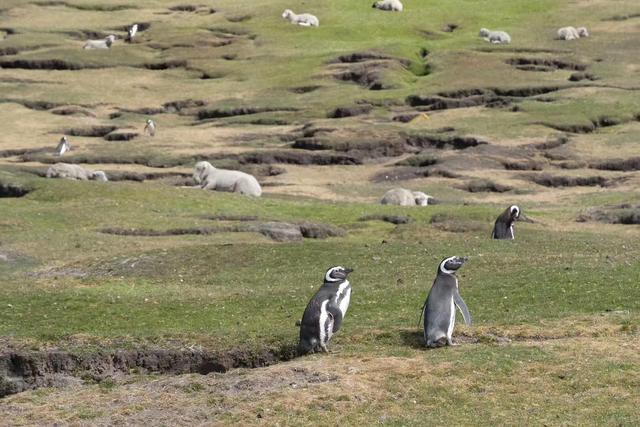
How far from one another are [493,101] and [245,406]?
60.8 meters

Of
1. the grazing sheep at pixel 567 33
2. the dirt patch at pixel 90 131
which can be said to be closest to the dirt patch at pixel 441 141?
the dirt patch at pixel 90 131

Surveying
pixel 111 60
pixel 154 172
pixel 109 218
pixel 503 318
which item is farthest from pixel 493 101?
pixel 503 318

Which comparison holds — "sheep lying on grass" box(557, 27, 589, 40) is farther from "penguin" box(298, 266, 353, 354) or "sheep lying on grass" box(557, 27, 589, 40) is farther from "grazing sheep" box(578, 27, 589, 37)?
"penguin" box(298, 266, 353, 354)

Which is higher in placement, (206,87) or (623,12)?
(623,12)

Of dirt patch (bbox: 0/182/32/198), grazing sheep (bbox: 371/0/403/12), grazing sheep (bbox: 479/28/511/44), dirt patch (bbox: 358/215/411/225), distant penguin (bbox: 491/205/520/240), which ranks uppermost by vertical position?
grazing sheep (bbox: 371/0/403/12)

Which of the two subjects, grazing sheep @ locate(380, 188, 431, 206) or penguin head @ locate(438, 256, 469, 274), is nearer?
penguin head @ locate(438, 256, 469, 274)

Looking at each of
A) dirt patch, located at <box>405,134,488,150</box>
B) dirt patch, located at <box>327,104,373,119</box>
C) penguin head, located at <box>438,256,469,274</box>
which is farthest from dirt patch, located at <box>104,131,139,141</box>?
penguin head, located at <box>438,256,469,274</box>

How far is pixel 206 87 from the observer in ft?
282

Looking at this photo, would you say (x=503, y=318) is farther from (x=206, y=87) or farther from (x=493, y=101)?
(x=206, y=87)

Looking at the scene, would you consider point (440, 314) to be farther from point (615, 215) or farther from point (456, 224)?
point (615, 215)

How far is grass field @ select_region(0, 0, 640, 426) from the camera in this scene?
55.2ft

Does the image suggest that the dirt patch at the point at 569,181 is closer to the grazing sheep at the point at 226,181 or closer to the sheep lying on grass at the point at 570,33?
the grazing sheep at the point at 226,181

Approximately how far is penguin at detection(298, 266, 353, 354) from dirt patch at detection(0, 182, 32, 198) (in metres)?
25.6

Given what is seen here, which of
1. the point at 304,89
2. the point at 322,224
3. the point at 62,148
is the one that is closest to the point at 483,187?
the point at 322,224
